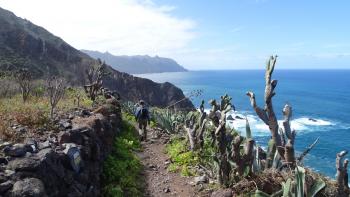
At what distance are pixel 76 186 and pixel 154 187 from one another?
335 cm

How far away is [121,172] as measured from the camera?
34.2ft

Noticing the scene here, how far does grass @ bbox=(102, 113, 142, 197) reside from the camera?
940 centimetres

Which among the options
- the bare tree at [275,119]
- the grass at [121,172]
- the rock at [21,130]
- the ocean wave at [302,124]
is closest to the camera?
the bare tree at [275,119]

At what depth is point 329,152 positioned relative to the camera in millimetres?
38250

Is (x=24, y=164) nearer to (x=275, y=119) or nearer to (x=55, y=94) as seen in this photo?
(x=275, y=119)

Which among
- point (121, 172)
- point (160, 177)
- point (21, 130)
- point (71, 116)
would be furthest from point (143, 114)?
point (21, 130)

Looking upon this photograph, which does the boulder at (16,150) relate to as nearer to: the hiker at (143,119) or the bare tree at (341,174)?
the bare tree at (341,174)

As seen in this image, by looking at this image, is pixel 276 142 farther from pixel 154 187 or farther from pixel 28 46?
pixel 28 46

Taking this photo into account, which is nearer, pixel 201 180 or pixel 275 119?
pixel 275 119

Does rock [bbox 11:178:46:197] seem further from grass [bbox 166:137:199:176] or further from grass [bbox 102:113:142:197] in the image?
grass [bbox 166:137:199:176]

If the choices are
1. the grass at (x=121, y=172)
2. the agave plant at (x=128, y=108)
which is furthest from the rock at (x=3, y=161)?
the agave plant at (x=128, y=108)

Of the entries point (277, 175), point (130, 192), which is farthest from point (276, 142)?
point (130, 192)

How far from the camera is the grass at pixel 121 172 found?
9398 millimetres

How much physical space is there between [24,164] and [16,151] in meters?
0.50
